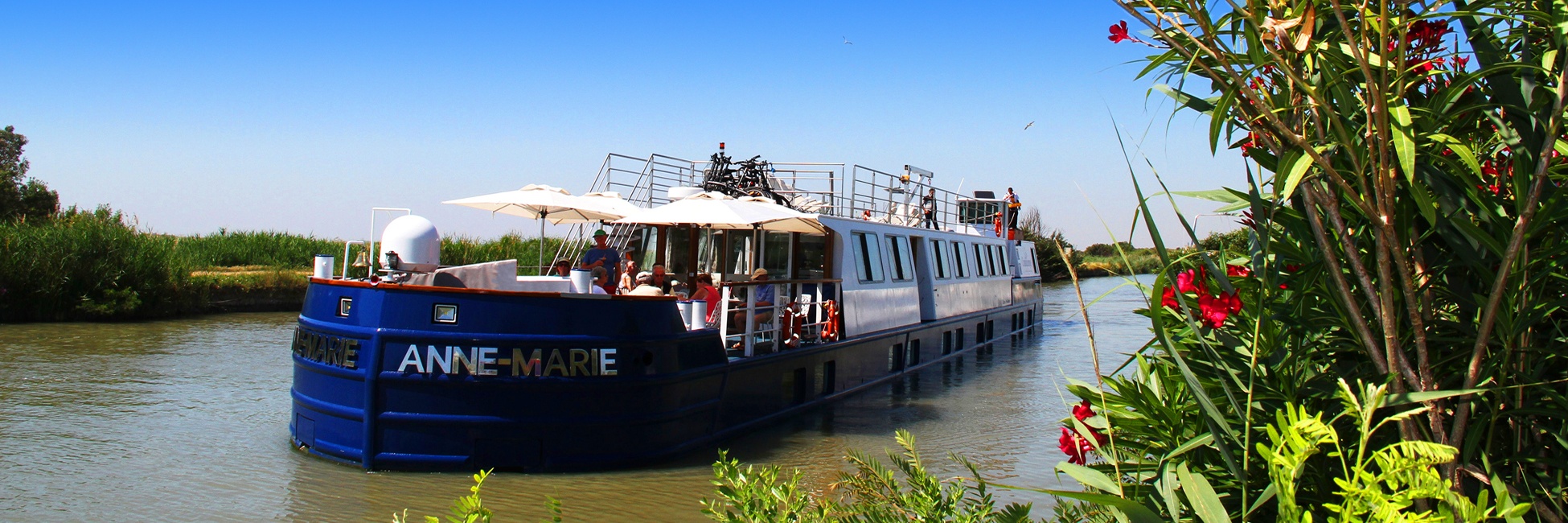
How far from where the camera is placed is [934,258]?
17.3 m

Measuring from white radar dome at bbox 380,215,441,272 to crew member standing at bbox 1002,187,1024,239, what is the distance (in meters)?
16.6

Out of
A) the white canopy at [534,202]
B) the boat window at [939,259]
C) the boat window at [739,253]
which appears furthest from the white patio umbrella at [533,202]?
the boat window at [939,259]

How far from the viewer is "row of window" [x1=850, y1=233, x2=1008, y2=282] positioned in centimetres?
1389

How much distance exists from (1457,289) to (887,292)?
12229 mm

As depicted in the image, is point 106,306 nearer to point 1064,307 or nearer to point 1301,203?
point 1301,203

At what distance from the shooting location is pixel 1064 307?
38.5 m

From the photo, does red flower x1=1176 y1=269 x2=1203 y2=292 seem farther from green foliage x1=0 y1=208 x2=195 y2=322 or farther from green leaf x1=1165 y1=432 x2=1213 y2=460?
green foliage x1=0 y1=208 x2=195 y2=322

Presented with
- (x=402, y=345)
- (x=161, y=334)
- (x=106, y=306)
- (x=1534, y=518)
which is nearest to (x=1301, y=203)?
(x=1534, y=518)

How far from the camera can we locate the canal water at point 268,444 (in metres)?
7.91

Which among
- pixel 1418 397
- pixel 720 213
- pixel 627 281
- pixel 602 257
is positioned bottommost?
pixel 1418 397

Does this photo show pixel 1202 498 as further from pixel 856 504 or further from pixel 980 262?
pixel 980 262

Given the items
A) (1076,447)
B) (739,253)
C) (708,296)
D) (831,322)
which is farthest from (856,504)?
(739,253)

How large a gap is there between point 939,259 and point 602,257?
732 cm

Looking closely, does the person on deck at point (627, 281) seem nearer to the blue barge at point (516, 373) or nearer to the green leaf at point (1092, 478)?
the blue barge at point (516, 373)
